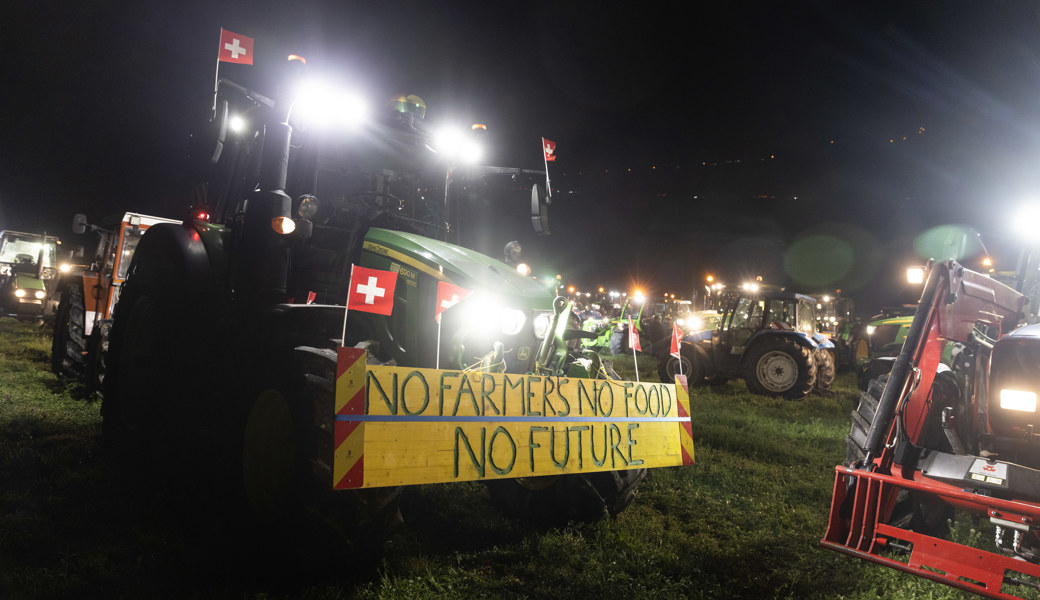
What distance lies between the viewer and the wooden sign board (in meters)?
2.43

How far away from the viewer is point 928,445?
3.88 m

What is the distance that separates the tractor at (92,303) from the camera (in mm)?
6562

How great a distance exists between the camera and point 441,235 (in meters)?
4.54

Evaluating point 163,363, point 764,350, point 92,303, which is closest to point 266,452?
point 163,363

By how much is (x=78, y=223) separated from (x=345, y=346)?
23.9 ft

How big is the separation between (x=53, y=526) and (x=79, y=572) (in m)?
0.68

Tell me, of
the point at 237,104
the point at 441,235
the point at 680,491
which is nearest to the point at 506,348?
the point at 441,235

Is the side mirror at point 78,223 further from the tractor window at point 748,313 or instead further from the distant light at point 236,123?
the tractor window at point 748,313

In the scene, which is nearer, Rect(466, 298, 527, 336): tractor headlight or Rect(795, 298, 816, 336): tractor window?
Rect(466, 298, 527, 336): tractor headlight

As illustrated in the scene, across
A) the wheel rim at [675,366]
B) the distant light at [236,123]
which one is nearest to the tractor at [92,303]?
the distant light at [236,123]

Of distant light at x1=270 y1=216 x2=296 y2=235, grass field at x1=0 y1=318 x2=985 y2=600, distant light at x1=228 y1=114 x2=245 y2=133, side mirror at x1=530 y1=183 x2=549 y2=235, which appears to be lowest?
grass field at x1=0 y1=318 x2=985 y2=600

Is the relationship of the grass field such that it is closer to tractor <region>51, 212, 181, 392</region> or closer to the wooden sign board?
the wooden sign board

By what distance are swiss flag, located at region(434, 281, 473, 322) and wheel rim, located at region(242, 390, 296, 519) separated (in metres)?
1.17

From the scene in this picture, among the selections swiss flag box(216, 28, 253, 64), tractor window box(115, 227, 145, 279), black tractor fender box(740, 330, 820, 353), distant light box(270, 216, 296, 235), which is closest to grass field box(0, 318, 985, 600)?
distant light box(270, 216, 296, 235)
